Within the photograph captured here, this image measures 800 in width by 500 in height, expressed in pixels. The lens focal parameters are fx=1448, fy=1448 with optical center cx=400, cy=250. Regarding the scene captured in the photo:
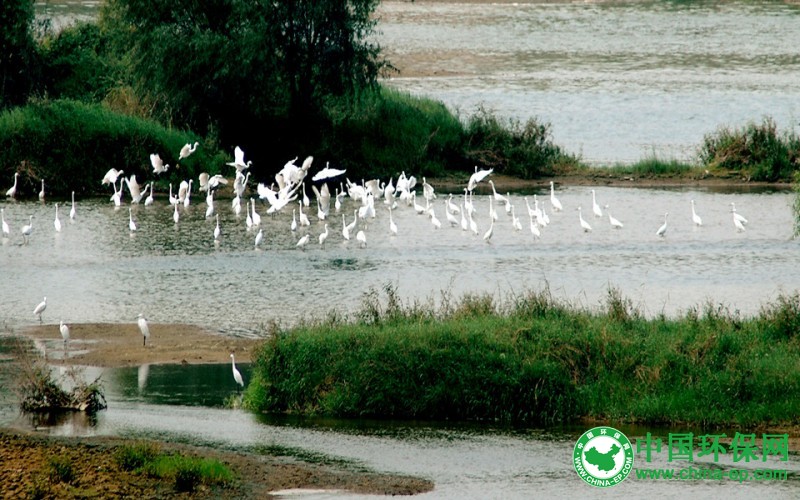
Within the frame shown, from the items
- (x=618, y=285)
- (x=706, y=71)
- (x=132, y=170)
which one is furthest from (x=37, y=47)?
(x=706, y=71)

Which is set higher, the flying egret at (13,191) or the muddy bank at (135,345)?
the flying egret at (13,191)

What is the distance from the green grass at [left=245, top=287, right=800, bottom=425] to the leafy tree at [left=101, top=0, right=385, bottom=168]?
66.0 feet

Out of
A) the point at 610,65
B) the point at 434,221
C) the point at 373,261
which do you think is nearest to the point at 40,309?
the point at 373,261

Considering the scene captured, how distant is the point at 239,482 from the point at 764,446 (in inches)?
223

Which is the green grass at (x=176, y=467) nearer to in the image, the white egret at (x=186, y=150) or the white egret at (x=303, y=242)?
the white egret at (x=303, y=242)

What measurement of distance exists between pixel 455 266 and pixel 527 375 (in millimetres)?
10634

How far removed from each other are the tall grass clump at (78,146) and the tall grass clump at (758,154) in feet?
44.3

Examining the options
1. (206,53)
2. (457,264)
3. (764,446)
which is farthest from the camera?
(206,53)

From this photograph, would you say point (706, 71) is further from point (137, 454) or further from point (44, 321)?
point (137, 454)

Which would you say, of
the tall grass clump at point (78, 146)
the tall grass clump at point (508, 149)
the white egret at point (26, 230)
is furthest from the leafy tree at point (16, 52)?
the tall grass clump at point (508, 149)

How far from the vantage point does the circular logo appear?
14.3 metres

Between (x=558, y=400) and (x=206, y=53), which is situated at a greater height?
(x=206, y=53)

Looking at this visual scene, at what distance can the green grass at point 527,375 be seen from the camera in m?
16.6

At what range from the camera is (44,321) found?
2202cm
